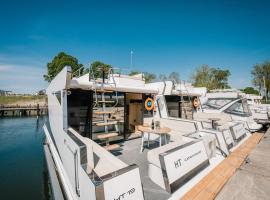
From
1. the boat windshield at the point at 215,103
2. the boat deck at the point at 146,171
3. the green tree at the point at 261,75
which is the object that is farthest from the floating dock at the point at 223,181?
the green tree at the point at 261,75

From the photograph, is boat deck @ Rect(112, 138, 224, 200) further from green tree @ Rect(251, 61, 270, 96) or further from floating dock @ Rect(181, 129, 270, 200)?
green tree @ Rect(251, 61, 270, 96)

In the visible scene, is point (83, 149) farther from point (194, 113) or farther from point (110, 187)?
point (194, 113)

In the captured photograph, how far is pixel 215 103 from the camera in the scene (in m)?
8.95

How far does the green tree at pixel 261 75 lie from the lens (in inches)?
1221

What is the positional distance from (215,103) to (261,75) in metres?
33.0

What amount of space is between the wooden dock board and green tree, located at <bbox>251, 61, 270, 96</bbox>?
3572cm

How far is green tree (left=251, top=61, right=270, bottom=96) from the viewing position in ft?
102

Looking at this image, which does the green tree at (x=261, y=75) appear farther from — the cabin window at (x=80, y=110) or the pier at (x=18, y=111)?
the pier at (x=18, y=111)

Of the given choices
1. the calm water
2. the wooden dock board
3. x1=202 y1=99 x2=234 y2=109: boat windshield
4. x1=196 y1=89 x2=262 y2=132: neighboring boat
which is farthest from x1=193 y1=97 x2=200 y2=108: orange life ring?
the calm water

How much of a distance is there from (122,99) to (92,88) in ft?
5.47

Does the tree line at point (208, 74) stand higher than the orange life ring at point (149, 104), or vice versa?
the tree line at point (208, 74)

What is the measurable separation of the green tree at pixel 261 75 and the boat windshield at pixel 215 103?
30.4m

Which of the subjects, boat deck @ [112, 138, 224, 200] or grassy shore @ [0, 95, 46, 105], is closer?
boat deck @ [112, 138, 224, 200]

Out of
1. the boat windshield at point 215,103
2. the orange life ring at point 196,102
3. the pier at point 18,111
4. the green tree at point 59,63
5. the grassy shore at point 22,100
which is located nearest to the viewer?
the orange life ring at point 196,102
